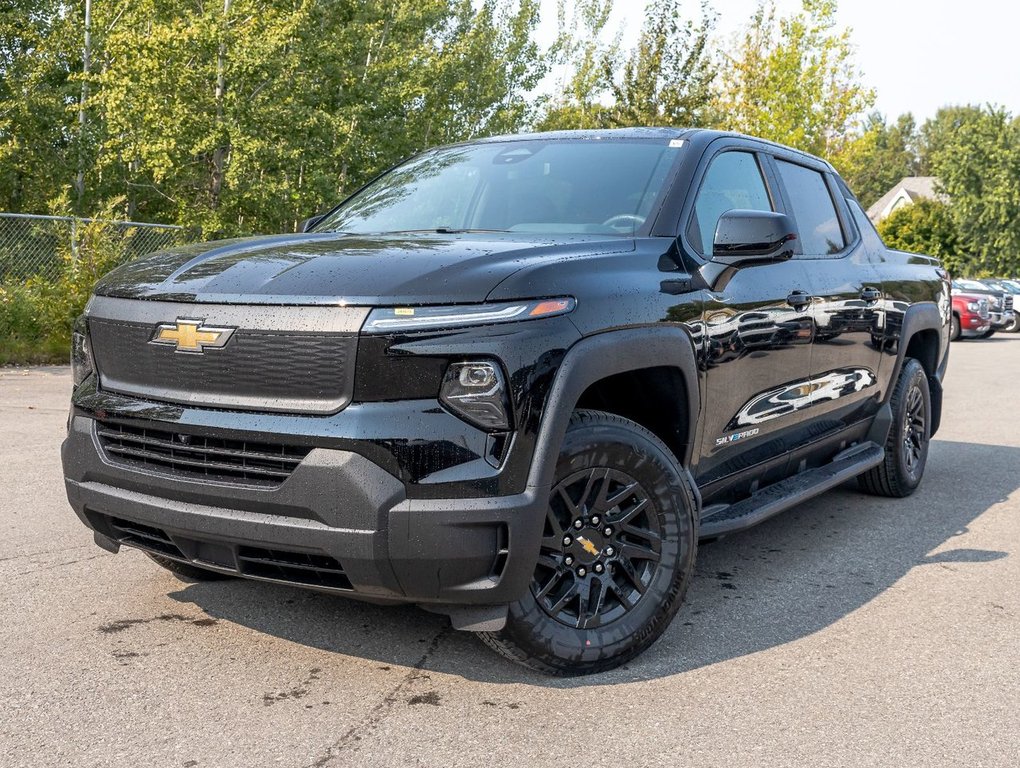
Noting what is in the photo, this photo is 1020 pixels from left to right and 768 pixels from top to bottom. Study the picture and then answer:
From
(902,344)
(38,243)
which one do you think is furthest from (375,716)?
(38,243)

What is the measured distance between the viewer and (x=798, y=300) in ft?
15.1

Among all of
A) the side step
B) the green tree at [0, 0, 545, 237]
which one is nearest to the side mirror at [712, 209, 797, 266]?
the side step

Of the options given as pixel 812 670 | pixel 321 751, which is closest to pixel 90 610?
pixel 321 751

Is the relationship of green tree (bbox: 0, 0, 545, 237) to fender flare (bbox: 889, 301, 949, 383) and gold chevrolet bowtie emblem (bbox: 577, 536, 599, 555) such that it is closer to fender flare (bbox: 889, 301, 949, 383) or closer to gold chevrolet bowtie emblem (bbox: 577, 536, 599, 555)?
fender flare (bbox: 889, 301, 949, 383)

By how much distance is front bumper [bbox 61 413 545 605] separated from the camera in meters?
3.00

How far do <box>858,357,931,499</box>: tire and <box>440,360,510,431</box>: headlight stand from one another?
373 centimetres

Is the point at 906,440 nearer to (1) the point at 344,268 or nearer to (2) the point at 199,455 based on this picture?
(1) the point at 344,268

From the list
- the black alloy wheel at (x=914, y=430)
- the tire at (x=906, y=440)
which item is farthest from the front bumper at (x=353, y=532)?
the black alloy wheel at (x=914, y=430)

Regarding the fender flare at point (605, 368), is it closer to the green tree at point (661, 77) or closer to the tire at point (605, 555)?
the tire at point (605, 555)

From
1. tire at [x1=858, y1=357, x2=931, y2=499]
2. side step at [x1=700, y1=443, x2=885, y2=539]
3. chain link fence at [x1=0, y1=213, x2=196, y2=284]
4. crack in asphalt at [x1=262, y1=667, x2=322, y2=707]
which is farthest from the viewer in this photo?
chain link fence at [x1=0, y1=213, x2=196, y2=284]

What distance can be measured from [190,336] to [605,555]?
1.48 meters

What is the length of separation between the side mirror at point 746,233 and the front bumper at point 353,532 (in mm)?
Answer: 1430

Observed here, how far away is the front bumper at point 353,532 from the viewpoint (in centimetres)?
300

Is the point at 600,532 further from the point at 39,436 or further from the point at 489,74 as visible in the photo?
the point at 489,74
